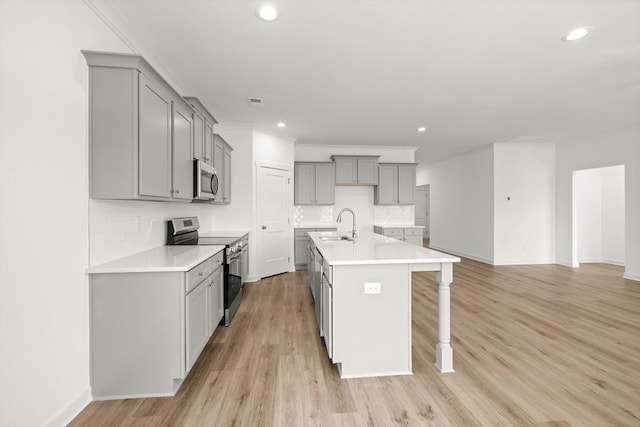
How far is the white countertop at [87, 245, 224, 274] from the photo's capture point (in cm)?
184

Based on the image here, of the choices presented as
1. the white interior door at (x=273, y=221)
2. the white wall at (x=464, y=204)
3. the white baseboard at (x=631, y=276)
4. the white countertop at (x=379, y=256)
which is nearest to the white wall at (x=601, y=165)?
the white baseboard at (x=631, y=276)

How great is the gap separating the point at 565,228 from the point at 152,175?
7.71 meters

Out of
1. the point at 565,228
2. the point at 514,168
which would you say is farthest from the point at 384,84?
the point at 565,228

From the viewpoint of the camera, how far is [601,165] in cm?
538

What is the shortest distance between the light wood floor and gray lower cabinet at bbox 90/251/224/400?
0.12 metres

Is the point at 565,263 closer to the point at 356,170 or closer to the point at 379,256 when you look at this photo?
the point at 356,170

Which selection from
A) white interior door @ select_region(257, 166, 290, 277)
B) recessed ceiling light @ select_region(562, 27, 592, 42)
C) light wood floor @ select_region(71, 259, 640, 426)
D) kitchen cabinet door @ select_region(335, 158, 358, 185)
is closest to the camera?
light wood floor @ select_region(71, 259, 640, 426)

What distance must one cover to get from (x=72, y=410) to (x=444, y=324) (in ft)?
8.36

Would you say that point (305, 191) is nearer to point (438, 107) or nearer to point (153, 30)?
point (438, 107)

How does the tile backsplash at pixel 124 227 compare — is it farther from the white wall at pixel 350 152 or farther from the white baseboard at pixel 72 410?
the white wall at pixel 350 152

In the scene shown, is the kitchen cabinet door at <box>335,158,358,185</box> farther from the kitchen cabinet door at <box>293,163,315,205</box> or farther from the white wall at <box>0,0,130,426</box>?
the white wall at <box>0,0,130,426</box>

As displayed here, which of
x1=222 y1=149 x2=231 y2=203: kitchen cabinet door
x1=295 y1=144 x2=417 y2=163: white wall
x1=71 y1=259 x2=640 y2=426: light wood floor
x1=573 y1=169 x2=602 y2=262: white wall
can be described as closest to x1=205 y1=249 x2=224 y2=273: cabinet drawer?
x1=71 y1=259 x2=640 y2=426: light wood floor

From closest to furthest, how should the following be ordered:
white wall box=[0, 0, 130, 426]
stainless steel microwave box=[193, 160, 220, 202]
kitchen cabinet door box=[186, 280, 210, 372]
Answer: white wall box=[0, 0, 130, 426] → kitchen cabinet door box=[186, 280, 210, 372] → stainless steel microwave box=[193, 160, 220, 202]

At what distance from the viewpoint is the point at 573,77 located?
3.10 meters
